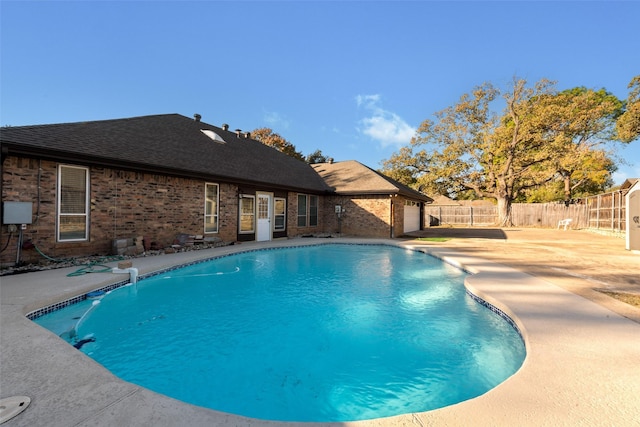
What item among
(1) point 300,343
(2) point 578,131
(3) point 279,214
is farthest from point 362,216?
(2) point 578,131

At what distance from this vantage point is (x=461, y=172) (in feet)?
89.0

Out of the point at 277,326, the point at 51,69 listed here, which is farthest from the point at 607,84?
the point at 51,69

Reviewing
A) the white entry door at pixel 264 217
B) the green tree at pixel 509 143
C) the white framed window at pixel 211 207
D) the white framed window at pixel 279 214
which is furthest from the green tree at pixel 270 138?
the white framed window at pixel 211 207

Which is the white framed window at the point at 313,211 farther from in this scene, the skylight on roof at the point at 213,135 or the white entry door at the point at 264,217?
the skylight on roof at the point at 213,135

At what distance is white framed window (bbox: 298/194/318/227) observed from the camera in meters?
16.5

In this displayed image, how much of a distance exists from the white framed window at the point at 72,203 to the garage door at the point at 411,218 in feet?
54.1

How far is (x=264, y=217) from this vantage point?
14.1m

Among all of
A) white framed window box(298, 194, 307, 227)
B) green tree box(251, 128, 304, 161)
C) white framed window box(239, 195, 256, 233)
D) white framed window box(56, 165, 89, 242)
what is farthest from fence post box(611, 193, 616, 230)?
green tree box(251, 128, 304, 161)

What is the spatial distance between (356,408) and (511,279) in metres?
5.24

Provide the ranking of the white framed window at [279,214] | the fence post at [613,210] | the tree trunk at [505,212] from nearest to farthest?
1. the white framed window at [279,214]
2. the fence post at [613,210]
3. the tree trunk at [505,212]

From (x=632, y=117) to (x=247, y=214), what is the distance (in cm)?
3071

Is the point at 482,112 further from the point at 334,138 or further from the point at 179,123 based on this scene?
the point at 179,123

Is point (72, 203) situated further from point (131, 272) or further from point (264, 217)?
point (264, 217)

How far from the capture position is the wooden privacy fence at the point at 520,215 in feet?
78.5
